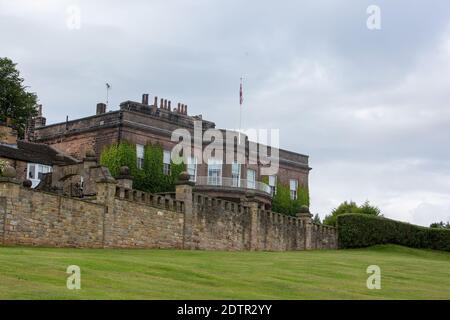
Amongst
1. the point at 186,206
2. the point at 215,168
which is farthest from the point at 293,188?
the point at 186,206

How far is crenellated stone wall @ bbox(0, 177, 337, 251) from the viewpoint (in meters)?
33.4

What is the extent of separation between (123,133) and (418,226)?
2406 centimetres

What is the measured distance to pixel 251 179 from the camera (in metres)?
64.8

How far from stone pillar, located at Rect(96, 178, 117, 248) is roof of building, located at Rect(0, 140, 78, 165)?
39.8 ft

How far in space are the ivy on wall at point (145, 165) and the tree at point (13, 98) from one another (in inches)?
432

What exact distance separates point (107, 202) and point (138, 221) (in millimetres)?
2543

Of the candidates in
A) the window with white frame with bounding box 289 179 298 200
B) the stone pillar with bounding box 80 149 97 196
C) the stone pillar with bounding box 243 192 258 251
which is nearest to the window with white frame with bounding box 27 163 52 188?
the stone pillar with bounding box 80 149 97 196

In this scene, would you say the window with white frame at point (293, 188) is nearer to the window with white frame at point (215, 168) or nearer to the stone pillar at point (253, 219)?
the window with white frame at point (215, 168)

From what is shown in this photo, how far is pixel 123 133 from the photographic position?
5662 centimetres

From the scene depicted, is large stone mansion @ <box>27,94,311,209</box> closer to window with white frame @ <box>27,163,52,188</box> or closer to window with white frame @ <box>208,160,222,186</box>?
window with white frame @ <box>208,160,222,186</box>
